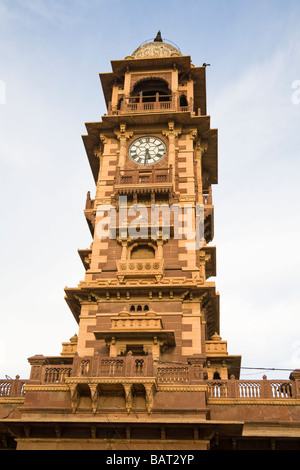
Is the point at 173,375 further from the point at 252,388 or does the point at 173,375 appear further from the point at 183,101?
the point at 183,101

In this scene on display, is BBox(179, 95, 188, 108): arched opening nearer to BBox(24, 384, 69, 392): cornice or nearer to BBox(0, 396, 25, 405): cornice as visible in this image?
BBox(24, 384, 69, 392): cornice

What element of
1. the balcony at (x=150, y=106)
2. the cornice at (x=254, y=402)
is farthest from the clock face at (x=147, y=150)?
the cornice at (x=254, y=402)

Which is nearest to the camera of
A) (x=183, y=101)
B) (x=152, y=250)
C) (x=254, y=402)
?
(x=254, y=402)

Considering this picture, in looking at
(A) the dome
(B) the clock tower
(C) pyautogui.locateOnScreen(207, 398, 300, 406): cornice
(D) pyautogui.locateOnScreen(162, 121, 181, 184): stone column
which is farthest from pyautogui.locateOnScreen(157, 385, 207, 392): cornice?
(A) the dome

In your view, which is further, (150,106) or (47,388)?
(150,106)

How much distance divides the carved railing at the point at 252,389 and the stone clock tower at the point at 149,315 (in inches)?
1.7

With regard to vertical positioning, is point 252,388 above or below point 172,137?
below

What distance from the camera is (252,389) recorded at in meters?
23.7

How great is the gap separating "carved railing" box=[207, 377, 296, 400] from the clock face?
47.1 ft

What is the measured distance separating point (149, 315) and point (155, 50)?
2152cm

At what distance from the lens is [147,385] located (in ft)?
72.4

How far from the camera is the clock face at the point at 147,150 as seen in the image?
3338 cm

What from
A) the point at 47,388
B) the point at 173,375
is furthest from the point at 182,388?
the point at 47,388

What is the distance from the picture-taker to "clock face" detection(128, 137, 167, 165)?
33.4 m
